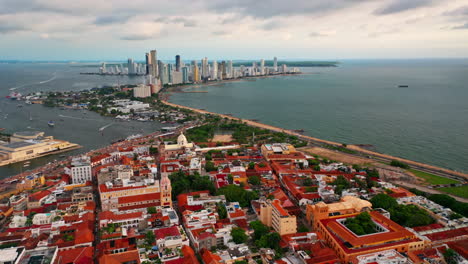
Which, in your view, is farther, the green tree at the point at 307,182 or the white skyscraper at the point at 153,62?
the white skyscraper at the point at 153,62

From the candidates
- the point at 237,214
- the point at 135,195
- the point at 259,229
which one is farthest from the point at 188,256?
the point at 135,195

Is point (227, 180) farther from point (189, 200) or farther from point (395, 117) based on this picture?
point (395, 117)

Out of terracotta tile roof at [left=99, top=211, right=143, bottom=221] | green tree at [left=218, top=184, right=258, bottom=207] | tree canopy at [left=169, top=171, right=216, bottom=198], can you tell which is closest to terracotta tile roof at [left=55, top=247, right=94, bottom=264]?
terracotta tile roof at [left=99, top=211, right=143, bottom=221]

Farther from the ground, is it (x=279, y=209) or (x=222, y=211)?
(x=279, y=209)

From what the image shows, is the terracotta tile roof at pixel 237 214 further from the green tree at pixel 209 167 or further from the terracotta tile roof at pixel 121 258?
the green tree at pixel 209 167

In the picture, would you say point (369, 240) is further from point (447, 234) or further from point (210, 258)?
point (210, 258)

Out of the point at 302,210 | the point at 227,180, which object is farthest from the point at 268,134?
the point at 302,210

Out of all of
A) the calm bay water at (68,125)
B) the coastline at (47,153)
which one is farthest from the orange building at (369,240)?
the coastline at (47,153)
